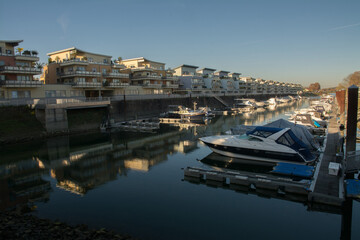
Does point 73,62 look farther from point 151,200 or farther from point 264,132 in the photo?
point 151,200

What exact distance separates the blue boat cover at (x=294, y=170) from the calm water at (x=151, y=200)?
3.15 metres

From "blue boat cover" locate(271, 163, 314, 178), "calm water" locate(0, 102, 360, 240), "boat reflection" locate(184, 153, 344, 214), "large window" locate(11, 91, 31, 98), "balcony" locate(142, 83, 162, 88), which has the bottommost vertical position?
"calm water" locate(0, 102, 360, 240)

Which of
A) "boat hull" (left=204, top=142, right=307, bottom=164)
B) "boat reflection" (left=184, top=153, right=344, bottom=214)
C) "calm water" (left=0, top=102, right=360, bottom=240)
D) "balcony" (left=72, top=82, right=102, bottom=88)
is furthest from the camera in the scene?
"balcony" (left=72, top=82, right=102, bottom=88)

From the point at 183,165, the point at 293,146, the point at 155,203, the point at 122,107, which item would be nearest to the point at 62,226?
the point at 155,203

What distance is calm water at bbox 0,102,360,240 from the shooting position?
11852 mm

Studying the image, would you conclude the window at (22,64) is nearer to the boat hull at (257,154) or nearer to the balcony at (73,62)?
the balcony at (73,62)

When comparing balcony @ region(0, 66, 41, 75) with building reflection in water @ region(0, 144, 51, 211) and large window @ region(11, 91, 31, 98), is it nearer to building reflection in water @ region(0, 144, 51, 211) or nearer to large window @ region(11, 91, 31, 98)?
large window @ region(11, 91, 31, 98)

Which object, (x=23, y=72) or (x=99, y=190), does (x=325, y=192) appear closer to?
(x=99, y=190)

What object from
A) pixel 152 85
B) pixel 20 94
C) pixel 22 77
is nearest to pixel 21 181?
pixel 20 94

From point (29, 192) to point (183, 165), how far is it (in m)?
12.3

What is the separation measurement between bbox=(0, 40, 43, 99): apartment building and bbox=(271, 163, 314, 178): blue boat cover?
128 ft

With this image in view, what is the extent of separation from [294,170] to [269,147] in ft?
10.8

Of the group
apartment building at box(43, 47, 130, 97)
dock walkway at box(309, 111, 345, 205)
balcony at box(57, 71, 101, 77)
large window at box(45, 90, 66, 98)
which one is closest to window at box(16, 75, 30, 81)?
large window at box(45, 90, 66, 98)

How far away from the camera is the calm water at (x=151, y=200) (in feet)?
38.9
